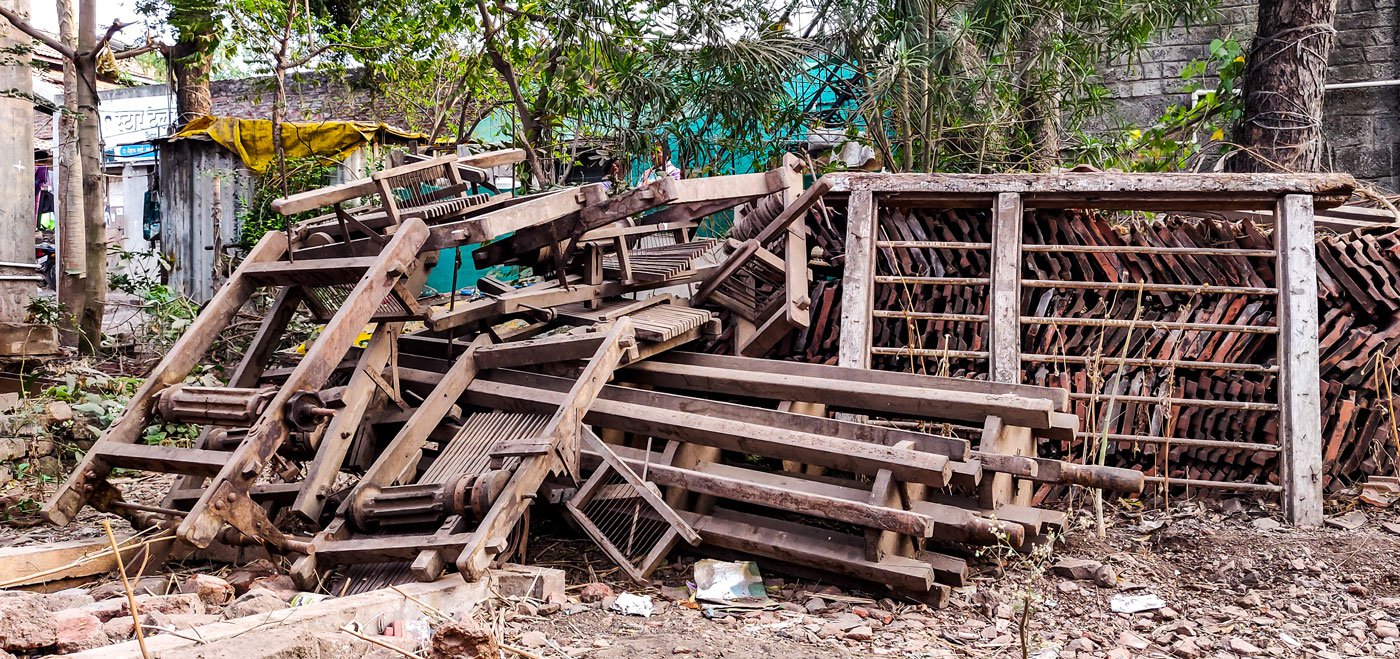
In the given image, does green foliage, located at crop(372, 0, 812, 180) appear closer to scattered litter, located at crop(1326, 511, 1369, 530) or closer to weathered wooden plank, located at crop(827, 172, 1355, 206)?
weathered wooden plank, located at crop(827, 172, 1355, 206)

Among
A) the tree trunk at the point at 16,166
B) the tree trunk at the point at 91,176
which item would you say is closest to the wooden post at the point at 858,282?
the tree trunk at the point at 16,166

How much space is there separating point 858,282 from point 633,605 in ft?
8.86

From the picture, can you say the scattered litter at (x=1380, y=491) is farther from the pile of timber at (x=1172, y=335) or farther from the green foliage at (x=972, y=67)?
the green foliage at (x=972, y=67)

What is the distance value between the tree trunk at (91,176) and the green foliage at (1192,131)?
8.16m

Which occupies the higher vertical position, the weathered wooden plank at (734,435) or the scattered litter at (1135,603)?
the weathered wooden plank at (734,435)

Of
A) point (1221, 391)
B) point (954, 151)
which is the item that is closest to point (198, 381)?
point (954, 151)

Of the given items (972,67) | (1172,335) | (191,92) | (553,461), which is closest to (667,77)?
(972,67)

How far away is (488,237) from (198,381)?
4054 mm

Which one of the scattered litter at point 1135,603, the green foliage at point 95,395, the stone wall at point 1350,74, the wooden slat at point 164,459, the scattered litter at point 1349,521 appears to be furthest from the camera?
the stone wall at point 1350,74

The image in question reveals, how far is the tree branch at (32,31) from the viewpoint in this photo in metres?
7.34

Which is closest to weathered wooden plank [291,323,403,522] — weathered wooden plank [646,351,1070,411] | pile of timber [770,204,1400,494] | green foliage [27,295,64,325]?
weathered wooden plank [646,351,1070,411]

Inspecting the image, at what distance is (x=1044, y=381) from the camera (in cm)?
555

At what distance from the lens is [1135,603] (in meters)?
4.03

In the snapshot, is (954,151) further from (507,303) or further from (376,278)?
(376,278)
